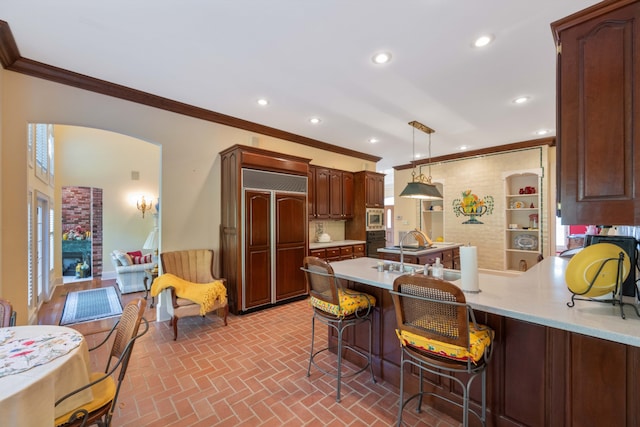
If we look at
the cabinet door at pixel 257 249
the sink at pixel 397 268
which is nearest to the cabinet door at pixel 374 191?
the cabinet door at pixel 257 249

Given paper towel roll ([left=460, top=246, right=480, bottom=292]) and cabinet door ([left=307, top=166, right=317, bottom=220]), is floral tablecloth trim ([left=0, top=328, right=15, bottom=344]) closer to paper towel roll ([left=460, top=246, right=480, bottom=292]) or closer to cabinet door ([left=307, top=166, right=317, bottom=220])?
paper towel roll ([left=460, top=246, right=480, bottom=292])

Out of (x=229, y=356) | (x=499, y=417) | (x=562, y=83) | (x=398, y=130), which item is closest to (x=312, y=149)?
(x=398, y=130)

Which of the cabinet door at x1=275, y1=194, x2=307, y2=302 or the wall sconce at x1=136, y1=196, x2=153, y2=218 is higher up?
the wall sconce at x1=136, y1=196, x2=153, y2=218

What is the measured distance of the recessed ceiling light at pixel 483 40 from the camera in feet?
7.63

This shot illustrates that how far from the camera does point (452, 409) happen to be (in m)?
1.91

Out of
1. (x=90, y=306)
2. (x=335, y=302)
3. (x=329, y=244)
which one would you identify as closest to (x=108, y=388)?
(x=335, y=302)

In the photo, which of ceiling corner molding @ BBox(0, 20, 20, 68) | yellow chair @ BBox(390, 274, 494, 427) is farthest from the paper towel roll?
ceiling corner molding @ BBox(0, 20, 20, 68)

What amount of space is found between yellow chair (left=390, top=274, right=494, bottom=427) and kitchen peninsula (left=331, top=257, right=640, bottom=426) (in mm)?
207

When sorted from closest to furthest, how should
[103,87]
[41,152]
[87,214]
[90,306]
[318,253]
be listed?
[103,87] < [90,306] < [41,152] < [318,253] < [87,214]

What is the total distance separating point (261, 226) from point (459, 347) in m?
3.11

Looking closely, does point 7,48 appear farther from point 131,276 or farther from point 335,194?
point 335,194

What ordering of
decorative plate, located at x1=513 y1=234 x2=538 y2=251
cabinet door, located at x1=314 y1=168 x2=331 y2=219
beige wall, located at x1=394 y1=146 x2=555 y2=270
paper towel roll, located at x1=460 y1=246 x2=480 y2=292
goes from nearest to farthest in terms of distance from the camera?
1. paper towel roll, located at x1=460 y1=246 x2=480 y2=292
2. cabinet door, located at x1=314 y1=168 x2=331 y2=219
3. beige wall, located at x1=394 y1=146 x2=555 y2=270
4. decorative plate, located at x1=513 y1=234 x2=538 y2=251

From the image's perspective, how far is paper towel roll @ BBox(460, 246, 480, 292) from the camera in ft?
5.97

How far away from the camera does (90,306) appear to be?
435 cm
